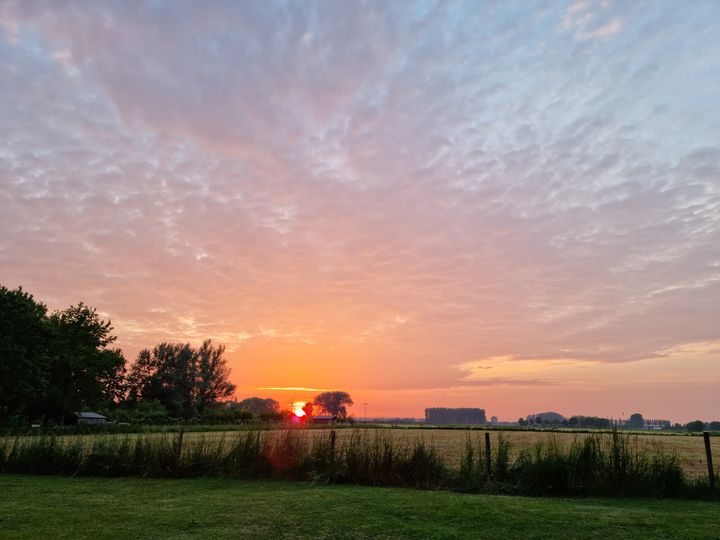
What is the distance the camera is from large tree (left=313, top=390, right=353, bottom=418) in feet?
593

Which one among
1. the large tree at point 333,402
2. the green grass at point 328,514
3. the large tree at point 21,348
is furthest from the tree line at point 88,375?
the large tree at point 333,402

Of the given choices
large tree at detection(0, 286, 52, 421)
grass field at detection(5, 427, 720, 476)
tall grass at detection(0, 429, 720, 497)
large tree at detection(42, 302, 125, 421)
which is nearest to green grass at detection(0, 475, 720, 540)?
tall grass at detection(0, 429, 720, 497)

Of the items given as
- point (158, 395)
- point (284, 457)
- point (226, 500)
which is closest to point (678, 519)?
point (226, 500)

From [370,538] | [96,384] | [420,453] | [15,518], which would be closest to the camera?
[370,538]

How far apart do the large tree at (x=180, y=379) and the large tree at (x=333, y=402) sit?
9257 cm

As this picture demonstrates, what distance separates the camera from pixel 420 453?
13.4 meters

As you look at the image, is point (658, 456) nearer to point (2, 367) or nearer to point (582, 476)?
point (582, 476)

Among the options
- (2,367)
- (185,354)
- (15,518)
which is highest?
(185,354)

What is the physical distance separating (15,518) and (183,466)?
6.20 m

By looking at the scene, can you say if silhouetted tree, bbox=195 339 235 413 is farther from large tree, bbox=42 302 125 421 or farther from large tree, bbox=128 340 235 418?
large tree, bbox=42 302 125 421

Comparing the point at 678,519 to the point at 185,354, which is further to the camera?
the point at 185,354

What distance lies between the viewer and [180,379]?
285 feet

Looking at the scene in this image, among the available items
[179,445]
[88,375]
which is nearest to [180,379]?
[88,375]

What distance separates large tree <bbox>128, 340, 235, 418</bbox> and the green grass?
79.0 metres
